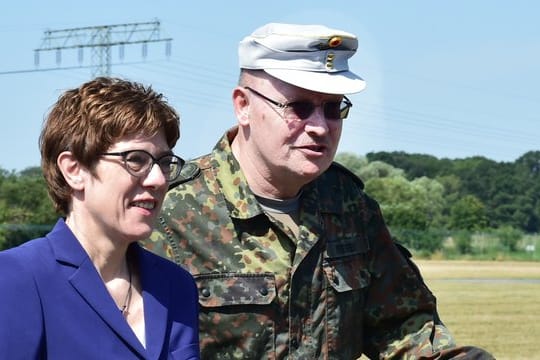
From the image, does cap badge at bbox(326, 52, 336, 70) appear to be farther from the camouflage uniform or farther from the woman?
the woman

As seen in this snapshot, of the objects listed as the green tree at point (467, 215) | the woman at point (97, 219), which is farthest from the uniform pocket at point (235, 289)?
the green tree at point (467, 215)

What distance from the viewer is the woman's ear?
321 centimetres

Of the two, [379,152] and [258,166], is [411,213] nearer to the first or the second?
[379,152]

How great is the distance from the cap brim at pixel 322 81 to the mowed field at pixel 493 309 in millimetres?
12753

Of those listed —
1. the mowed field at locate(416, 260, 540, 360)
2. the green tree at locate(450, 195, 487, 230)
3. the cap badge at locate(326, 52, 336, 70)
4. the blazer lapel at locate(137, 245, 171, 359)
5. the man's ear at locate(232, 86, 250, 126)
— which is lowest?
the green tree at locate(450, 195, 487, 230)

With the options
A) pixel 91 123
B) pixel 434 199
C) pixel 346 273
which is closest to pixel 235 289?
pixel 346 273

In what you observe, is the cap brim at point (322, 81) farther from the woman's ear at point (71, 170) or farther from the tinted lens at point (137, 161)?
the woman's ear at point (71, 170)

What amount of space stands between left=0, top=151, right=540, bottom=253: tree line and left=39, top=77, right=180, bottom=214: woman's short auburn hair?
47.2m

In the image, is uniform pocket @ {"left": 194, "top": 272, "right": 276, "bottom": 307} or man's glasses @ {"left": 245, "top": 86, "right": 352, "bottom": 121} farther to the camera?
uniform pocket @ {"left": 194, "top": 272, "right": 276, "bottom": 307}

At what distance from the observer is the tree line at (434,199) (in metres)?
60.0

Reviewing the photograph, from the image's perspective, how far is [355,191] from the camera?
186 inches

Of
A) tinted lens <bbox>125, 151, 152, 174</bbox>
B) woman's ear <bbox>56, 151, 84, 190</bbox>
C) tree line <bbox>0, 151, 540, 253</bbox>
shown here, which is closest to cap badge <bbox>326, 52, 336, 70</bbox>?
tinted lens <bbox>125, 151, 152, 174</bbox>

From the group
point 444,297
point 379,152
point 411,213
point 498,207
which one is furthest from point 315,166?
point 379,152

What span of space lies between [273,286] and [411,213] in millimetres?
81897
